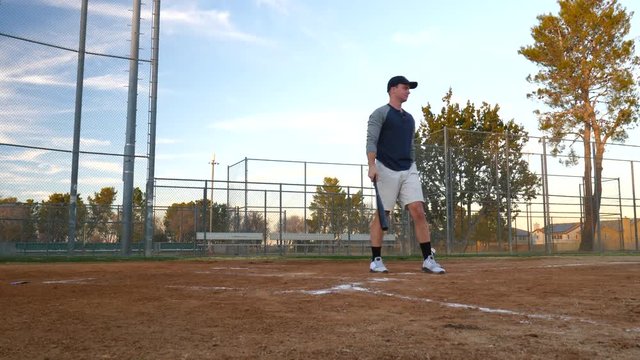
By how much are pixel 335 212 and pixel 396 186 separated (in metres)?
13.4

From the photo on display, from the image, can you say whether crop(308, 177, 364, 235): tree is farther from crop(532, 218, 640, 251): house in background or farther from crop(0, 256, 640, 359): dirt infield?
crop(0, 256, 640, 359): dirt infield

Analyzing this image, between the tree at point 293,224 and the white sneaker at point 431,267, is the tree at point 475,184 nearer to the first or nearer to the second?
the tree at point 293,224

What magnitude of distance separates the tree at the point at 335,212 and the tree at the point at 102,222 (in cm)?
637

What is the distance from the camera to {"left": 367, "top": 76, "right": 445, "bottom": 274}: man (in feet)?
17.6

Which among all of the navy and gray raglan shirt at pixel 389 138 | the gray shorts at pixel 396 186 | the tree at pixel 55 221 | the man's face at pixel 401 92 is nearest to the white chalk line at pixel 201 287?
the gray shorts at pixel 396 186

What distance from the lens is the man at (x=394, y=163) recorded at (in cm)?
538

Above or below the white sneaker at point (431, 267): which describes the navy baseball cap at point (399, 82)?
above

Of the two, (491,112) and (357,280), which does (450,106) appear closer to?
(491,112)

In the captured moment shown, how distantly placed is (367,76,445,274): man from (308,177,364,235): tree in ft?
42.4

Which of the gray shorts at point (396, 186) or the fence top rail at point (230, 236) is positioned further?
the fence top rail at point (230, 236)

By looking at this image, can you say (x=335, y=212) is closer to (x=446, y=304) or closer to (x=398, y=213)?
(x=398, y=213)

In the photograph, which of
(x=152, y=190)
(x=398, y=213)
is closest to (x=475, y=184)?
(x=398, y=213)

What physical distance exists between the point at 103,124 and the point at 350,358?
1150cm

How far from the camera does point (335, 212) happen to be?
18.8 metres
